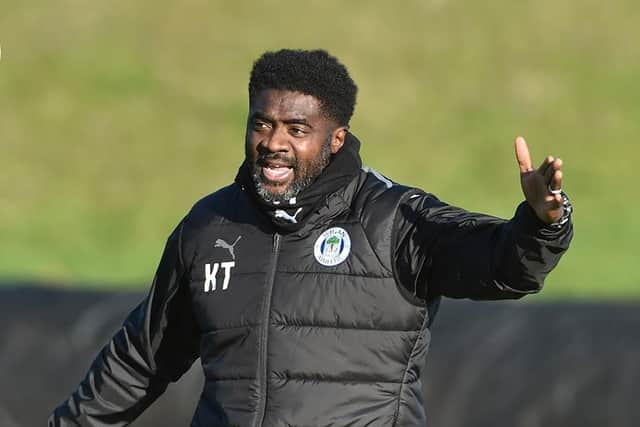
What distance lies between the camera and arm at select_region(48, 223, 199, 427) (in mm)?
4977

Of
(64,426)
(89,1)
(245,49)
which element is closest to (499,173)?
(245,49)

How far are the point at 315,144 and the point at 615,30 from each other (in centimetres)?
1724

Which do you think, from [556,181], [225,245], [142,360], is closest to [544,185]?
[556,181]

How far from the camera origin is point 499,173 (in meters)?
18.0

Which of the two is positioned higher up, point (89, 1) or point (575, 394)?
point (89, 1)

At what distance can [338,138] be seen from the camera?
471cm

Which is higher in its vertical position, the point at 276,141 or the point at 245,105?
the point at 276,141

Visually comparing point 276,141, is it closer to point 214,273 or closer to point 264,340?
point 214,273

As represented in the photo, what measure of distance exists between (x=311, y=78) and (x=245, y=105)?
1495cm

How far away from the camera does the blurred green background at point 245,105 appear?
16922mm

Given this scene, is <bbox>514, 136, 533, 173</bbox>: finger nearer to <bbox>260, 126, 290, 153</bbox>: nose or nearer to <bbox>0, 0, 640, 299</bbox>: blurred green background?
<bbox>260, 126, 290, 153</bbox>: nose

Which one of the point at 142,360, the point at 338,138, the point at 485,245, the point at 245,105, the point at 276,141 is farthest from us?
the point at 245,105

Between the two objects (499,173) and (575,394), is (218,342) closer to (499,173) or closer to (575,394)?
(575,394)

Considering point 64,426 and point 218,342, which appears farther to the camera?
point 64,426
